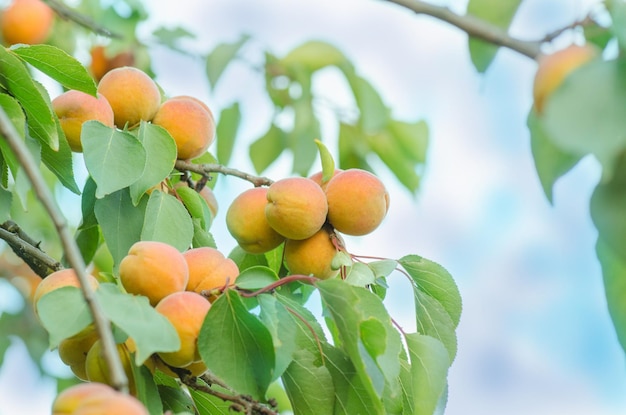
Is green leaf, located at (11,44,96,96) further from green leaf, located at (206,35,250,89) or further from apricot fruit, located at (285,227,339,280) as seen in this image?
green leaf, located at (206,35,250,89)

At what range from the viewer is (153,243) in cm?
83

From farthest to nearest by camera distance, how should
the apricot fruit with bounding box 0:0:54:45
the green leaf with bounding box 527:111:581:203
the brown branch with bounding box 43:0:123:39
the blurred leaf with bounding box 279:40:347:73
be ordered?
the apricot fruit with bounding box 0:0:54:45, the blurred leaf with bounding box 279:40:347:73, the brown branch with bounding box 43:0:123:39, the green leaf with bounding box 527:111:581:203

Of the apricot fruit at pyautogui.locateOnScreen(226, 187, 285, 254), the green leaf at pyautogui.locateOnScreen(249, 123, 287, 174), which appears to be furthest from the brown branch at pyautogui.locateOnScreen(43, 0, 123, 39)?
the apricot fruit at pyautogui.locateOnScreen(226, 187, 285, 254)

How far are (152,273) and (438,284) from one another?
37 cm

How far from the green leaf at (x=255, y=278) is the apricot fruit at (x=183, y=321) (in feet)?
0.22

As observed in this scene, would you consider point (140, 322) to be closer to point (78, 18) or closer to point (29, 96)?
point (29, 96)

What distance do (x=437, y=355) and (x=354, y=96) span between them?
3.56 ft

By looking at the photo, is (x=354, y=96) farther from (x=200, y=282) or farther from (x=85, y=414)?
(x=85, y=414)

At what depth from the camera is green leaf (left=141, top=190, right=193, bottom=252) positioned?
0.93m

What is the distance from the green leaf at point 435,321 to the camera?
3.17 ft

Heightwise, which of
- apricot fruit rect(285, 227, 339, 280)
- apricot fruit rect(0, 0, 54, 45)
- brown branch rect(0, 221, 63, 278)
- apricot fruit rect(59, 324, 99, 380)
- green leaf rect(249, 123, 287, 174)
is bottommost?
green leaf rect(249, 123, 287, 174)

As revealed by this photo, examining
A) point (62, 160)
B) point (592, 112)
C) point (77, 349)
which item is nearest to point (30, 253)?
point (62, 160)

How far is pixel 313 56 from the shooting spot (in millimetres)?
1962

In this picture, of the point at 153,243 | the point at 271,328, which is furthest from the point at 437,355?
the point at 153,243
